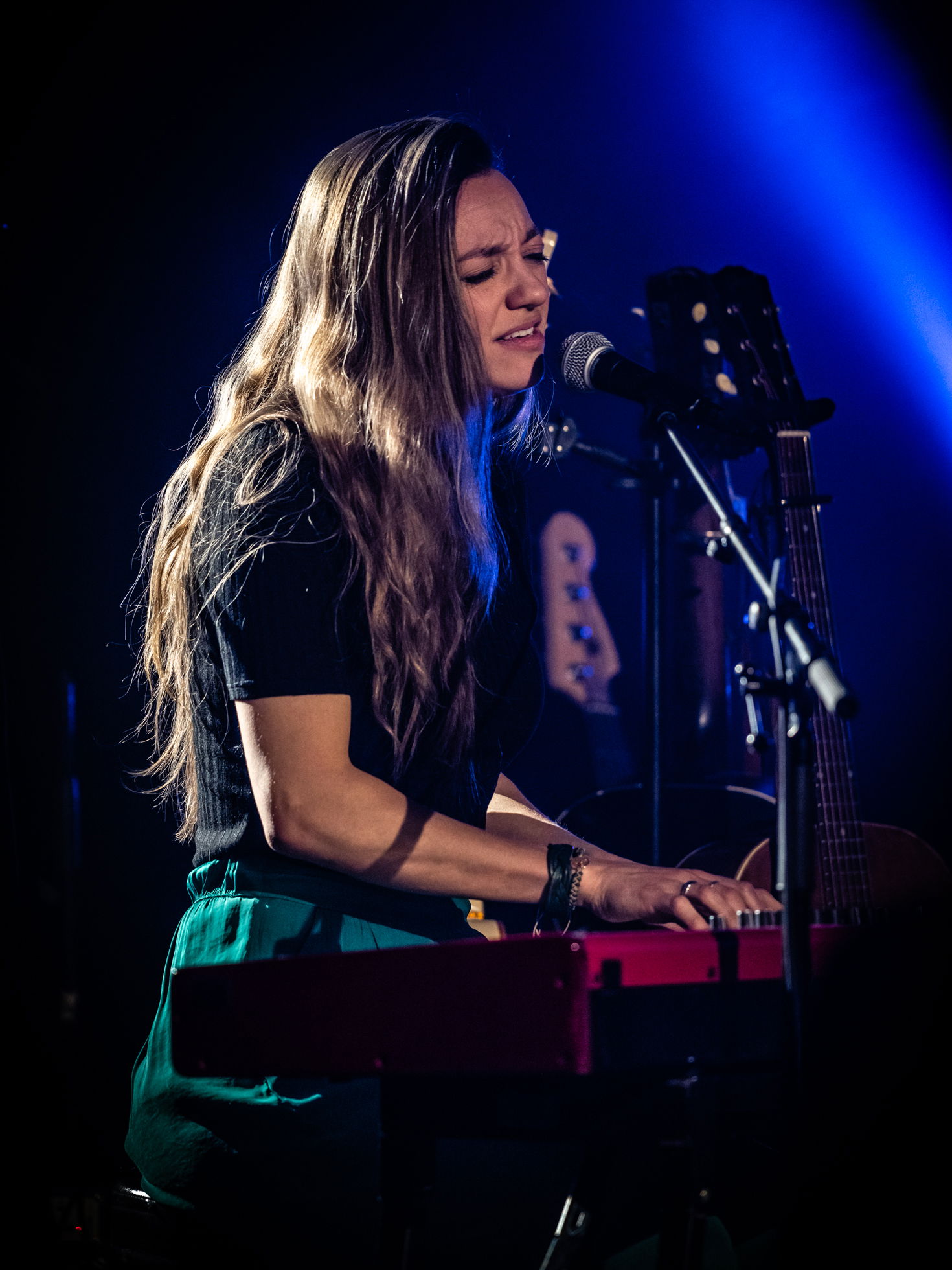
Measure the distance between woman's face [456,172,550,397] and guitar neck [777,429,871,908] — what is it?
0.62 metres

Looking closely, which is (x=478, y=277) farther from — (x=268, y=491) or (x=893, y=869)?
(x=893, y=869)

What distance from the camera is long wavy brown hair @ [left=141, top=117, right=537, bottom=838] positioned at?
1729 millimetres

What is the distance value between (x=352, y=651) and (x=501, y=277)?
75cm

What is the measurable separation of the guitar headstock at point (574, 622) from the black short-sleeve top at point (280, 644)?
73.9 inches

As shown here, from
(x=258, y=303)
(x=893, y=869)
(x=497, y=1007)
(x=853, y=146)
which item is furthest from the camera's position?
(x=853, y=146)

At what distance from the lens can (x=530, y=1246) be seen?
4.97 feet

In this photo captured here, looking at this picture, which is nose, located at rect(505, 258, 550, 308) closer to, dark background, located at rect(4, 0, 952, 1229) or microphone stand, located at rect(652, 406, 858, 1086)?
microphone stand, located at rect(652, 406, 858, 1086)

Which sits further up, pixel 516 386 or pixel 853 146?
pixel 853 146

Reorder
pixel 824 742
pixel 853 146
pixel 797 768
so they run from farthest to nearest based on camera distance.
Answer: pixel 853 146, pixel 824 742, pixel 797 768

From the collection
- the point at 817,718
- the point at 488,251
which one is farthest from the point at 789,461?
the point at 488,251

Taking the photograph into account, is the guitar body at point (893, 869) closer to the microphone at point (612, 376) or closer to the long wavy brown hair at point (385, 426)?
the long wavy brown hair at point (385, 426)

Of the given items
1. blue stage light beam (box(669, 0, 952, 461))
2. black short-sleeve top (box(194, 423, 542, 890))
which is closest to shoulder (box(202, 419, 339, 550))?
black short-sleeve top (box(194, 423, 542, 890))

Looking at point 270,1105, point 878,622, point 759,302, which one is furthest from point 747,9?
point 270,1105

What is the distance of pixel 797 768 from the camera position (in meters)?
1.20
